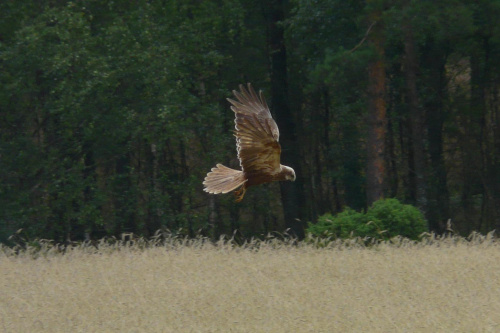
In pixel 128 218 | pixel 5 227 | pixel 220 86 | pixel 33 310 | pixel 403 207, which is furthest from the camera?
pixel 220 86

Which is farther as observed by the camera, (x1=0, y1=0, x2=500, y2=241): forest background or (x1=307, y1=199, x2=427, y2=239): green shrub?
(x1=0, y1=0, x2=500, y2=241): forest background

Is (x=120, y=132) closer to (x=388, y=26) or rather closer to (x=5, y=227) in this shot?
(x=5, y=227)

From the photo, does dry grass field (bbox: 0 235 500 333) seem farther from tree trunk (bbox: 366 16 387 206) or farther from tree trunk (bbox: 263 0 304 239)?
tree trunk (bbox: 263 0 304 239)

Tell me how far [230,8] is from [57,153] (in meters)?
5.64

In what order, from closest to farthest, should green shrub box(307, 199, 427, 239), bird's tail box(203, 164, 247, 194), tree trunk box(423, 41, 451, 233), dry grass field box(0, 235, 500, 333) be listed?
1. dry grass field box(0, 235, 500, 333)
2. bird's tail box(203, 164, 247, 194)
3. green shrub box(307, 199, 427, 239)
4. tree trunk box(423, 41, 451, 233)

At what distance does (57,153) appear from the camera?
733 inches

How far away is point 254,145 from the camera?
802 cm

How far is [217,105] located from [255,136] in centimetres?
1162

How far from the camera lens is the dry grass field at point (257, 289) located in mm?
7141

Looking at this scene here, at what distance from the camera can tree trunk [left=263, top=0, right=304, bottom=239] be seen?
20.1 m

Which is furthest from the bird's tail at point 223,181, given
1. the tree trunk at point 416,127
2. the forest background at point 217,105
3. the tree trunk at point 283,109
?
the tree trunk at point 283,109

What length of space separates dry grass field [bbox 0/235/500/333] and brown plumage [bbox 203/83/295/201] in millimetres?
1160

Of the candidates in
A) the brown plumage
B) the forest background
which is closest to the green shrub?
the forest background

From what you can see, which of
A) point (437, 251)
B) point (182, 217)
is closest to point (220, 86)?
point (182, 217)
